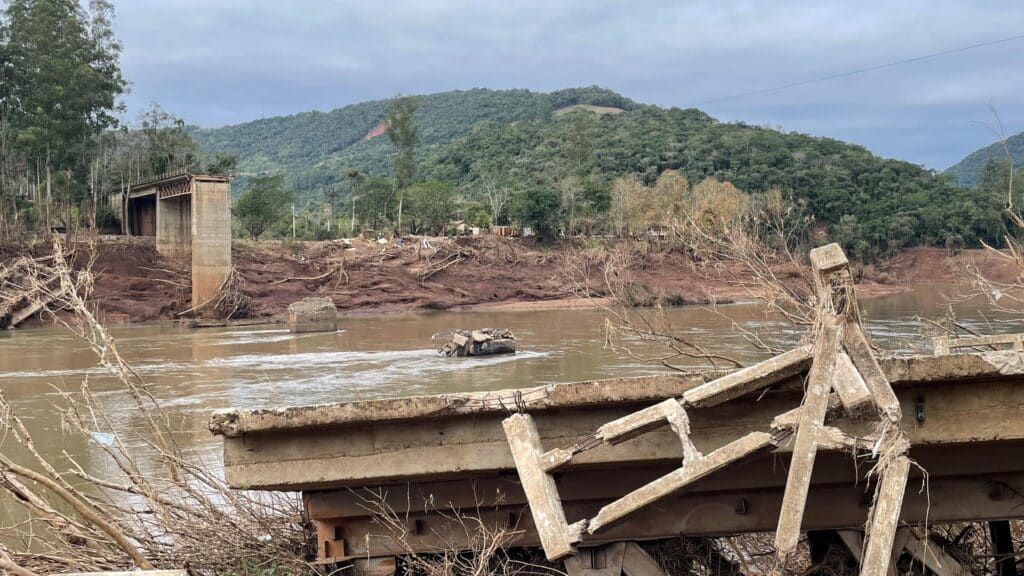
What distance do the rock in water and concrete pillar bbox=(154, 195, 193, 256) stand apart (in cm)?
1553

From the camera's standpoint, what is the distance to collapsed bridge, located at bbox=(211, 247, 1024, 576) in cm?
438

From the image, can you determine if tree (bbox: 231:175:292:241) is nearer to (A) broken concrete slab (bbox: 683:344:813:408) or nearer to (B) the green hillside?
(B) the green hillside

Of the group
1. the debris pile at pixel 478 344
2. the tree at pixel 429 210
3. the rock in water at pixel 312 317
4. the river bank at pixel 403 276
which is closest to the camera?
the debris pile at pixel 478 344

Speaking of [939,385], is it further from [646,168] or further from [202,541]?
[646,168]

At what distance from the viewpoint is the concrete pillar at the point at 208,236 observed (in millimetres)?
42156

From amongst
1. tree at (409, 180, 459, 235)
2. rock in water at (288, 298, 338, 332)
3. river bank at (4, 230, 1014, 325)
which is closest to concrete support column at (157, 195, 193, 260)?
river bank at (4, 230, 1014, 325)

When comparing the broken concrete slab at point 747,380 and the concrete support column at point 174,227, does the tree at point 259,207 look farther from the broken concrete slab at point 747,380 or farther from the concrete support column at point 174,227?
the broken concrete slab at point 747,380

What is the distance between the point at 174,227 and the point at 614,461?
4809cm

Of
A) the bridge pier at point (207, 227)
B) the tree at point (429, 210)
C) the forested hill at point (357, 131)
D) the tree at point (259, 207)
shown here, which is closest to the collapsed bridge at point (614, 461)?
the bridge pier at point (207, 227)

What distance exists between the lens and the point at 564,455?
4.19 m

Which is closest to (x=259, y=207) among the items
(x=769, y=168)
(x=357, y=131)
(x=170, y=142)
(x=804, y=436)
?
(x=170, y=142)

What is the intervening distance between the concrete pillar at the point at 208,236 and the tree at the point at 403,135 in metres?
27.8

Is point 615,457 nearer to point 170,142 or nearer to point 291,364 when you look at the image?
point 291,364

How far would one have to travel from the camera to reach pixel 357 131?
179375 mm
